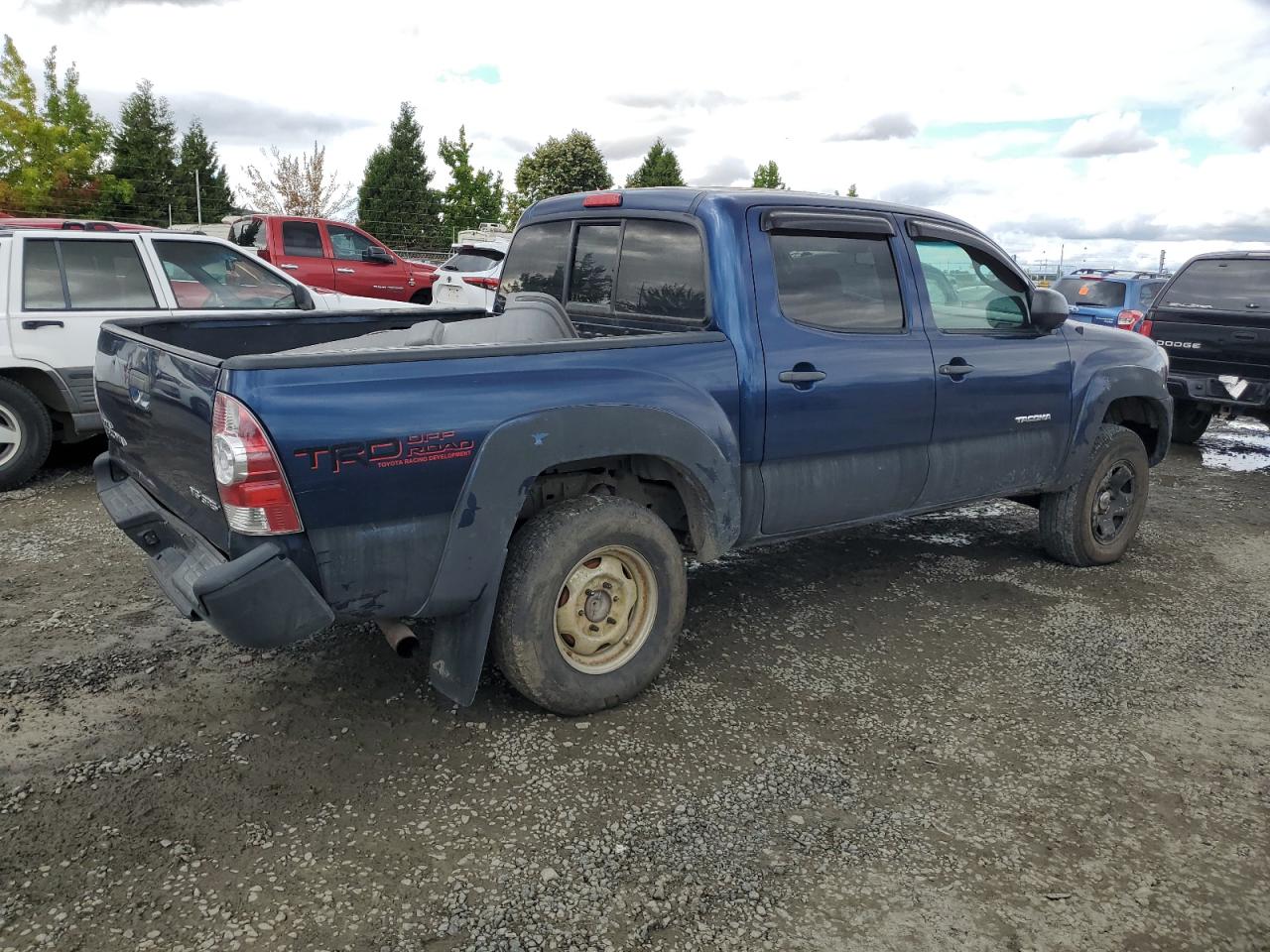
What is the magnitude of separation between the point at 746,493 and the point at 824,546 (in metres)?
2.07

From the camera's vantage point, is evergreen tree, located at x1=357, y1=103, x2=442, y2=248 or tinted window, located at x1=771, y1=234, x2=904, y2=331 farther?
evergreen tree, located at x1=357, y1=103, x2=442, y2=248

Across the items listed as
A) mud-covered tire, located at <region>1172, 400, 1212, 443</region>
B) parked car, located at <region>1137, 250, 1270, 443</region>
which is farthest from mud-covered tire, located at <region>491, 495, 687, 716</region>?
mud-covered tire, located at <region>1172, 400, 1212, 443</region>

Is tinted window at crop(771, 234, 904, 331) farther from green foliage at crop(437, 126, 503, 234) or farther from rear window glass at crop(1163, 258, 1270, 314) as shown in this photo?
green foliage at crop(437, 126, 503, 234)

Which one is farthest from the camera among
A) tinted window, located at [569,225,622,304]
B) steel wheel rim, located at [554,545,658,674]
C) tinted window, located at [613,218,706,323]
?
tinted window, located at [569,225,622,304]

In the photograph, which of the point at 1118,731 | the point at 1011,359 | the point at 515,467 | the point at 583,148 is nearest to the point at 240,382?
the point at 515,467

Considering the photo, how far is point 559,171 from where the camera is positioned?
3816 centimetres

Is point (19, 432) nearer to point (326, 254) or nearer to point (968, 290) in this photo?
point (968, 290)

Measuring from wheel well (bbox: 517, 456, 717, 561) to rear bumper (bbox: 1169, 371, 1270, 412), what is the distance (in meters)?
6.71

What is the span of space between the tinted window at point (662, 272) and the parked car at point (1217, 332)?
22.4 feet

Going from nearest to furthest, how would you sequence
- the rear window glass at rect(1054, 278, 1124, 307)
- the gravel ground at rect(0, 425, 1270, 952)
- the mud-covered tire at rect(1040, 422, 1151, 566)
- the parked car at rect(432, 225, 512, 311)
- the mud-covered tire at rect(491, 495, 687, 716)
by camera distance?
the gravel ground at rect(0, 425, 1270, 952) < the mud-covered tire at rect(491, 495, 687, 716) < the mud-covered tire at rect(1040, 422, 1151, 566) < the rear window glass at rect(1054, 278, 1124, 307) < the parked car at rect(432, 225, 512, 311)

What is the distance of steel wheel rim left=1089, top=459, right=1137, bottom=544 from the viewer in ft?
18.1

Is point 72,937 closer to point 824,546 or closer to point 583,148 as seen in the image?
point 824,546

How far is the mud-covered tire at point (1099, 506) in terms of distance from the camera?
5355mm

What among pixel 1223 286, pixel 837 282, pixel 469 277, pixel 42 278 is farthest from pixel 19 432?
pixel 1223 286
